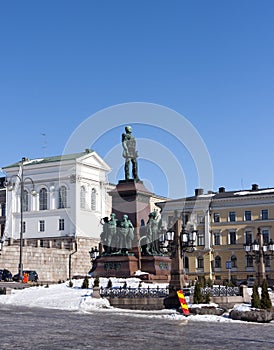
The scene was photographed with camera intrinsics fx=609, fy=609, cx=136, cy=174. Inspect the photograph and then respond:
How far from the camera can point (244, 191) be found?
8331cm

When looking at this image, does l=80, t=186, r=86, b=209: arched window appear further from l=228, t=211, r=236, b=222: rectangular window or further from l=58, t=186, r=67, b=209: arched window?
Answer: l=228, t=211, r=236, b=222: rectangular window

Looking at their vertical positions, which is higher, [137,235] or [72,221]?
[72,221]

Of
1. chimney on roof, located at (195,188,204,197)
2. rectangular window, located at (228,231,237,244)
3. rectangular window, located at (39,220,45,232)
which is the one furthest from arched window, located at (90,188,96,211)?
rectangular window, located at (228,231,237,244)

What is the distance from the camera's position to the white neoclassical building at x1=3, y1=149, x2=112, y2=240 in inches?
3595

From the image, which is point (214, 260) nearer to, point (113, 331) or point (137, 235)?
point (137, 235)

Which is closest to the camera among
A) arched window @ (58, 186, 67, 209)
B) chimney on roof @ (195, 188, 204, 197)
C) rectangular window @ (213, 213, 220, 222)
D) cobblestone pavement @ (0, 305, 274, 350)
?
cobblestone pavement @ (0, 305, 274, 350)

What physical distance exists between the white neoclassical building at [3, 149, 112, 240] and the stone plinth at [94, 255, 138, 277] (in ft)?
176

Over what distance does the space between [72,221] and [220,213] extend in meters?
22.4

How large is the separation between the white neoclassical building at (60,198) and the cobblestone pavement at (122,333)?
220ft

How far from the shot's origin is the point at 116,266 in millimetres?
34688

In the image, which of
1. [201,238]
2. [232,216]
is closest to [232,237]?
[232,216]

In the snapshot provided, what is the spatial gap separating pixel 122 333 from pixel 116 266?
1717 centimetres

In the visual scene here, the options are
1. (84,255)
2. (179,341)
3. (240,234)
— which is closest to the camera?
(179,341)

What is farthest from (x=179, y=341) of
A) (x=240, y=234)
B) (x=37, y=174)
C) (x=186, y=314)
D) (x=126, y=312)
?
(x=37, y=174)
